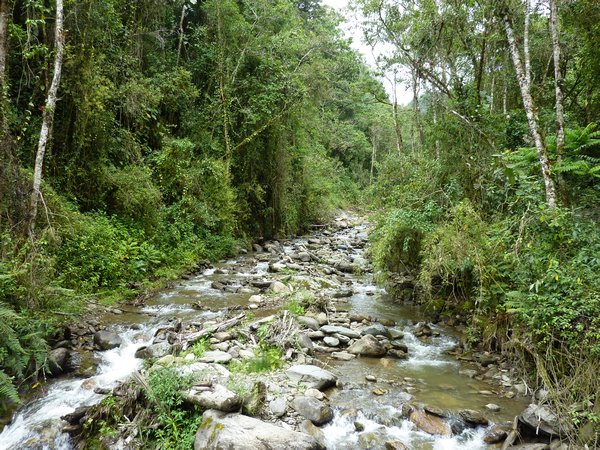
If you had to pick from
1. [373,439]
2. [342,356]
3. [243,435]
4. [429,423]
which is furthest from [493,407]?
[243,435]

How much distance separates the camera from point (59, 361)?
589cm

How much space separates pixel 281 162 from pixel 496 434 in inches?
567

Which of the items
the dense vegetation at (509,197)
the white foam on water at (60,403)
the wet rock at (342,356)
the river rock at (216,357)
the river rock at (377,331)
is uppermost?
the dense vegetation at (509,197)

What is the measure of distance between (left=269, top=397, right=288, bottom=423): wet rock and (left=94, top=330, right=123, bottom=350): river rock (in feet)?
10.8

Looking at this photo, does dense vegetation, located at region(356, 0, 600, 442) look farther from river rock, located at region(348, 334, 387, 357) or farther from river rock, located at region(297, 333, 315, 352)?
river rock, located at region(297, 333, 315, 352)

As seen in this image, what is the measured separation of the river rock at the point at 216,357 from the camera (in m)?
5.82

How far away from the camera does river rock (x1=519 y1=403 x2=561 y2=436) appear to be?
4.44 meters

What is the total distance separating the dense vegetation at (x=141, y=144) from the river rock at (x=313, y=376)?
134 inches

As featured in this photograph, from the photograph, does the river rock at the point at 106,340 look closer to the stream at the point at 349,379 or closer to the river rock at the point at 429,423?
the stream at the point at 349,379

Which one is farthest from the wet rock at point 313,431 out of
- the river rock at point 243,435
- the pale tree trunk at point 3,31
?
the pale tree trunk at point 3,31

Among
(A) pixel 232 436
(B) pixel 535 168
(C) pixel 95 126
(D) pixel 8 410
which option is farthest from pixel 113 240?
(B) pixel 535 168

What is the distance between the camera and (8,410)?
493 cm

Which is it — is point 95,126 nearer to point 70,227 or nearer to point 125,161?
point 125,161

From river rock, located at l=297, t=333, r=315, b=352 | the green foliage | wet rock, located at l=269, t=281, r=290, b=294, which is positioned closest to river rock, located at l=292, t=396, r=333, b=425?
the green foliage
